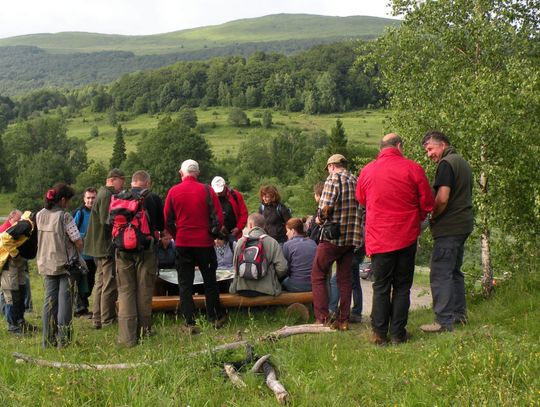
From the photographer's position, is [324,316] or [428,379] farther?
[324,316]

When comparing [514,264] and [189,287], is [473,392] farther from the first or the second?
[514,264]

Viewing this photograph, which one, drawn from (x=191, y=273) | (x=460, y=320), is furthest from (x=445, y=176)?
(x=191, y=273)

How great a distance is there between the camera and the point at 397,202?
6320 millimetres

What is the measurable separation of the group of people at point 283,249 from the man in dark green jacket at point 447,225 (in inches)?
0.4

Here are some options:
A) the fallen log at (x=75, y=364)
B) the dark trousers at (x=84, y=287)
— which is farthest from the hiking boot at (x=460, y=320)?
the dark trousers at (x=84, y=287)

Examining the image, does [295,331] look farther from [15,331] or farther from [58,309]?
[15,331]

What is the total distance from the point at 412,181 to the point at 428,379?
6.93ft

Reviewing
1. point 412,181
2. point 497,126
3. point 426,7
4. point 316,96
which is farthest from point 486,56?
point 316,96

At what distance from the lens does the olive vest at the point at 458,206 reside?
6.66 metres

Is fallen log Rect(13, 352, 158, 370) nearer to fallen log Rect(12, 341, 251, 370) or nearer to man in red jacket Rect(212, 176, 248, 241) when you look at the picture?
fallen log Rect(12, 341, 251, 370)

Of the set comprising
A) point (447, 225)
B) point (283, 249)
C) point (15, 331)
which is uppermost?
point (447, 225)

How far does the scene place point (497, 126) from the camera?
29.2 feet

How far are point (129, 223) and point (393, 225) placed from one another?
9.90 ft

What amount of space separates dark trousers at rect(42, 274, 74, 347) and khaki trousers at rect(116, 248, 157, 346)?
0.60m
